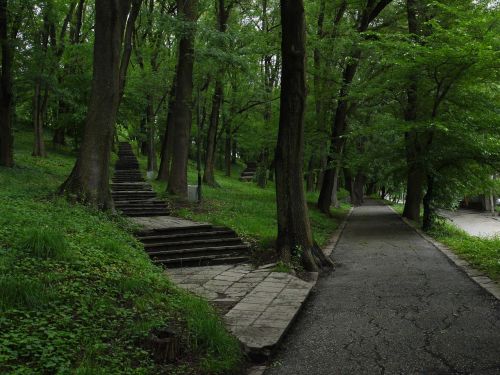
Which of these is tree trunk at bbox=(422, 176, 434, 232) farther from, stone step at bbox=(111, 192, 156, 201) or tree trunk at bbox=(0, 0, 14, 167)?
tree trunk at bbox=(0, 0, 14, 167)

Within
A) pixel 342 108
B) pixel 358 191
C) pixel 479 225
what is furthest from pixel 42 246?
pixel 358 191

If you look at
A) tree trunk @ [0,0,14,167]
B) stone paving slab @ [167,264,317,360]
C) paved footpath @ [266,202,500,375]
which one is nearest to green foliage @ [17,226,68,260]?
stone paving slab @ [167,264,317,360]

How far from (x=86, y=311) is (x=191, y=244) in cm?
578

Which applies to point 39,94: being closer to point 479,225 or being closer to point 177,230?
point 177,230

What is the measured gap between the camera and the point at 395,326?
549 cm

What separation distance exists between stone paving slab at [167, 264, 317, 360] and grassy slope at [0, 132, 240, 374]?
476 millimetres

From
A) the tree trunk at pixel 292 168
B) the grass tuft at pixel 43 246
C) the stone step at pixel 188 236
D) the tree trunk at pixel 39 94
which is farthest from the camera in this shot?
the tree trunk at pixel 39 94

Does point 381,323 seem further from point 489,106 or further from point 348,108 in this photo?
point 348,108

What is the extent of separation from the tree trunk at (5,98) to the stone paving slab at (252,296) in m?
10.9

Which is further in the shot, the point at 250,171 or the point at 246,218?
the point at 250,171

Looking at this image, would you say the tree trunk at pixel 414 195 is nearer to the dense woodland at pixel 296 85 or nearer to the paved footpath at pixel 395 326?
the dense woodland at pixel 296 85

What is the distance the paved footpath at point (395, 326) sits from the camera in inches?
173

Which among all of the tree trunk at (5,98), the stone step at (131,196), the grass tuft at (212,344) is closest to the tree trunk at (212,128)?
the stone step at (131,196)

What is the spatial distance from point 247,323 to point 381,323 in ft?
5.32
